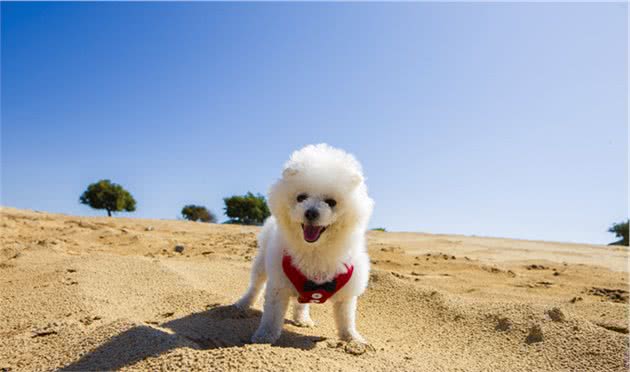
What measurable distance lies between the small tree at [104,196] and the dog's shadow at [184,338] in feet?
122

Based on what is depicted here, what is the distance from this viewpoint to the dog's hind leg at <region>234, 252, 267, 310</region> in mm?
4389

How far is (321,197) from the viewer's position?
3318 mm

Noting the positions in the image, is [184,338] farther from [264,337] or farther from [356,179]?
[356,179]

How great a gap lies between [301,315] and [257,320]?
0.45m

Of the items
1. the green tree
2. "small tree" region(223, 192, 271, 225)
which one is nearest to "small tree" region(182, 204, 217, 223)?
"small tree" region(223, 192, 271, 225)

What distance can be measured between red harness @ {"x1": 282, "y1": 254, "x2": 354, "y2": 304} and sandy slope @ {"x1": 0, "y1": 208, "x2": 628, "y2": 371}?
36 centimetres

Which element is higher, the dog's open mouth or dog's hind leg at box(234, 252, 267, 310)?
the dog's open mouth

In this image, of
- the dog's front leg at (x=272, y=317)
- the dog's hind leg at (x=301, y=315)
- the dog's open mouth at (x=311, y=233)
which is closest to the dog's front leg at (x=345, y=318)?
the dog's front leg at (x=272, y=317)

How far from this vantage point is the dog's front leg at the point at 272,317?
3.30 metres

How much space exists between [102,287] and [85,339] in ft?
6.05

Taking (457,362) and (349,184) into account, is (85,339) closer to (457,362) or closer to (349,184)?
(349,184)

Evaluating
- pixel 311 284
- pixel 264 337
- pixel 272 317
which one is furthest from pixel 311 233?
pixel 264 337

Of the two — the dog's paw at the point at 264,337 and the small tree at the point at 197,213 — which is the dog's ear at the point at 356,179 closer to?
the dog's paw at the point at 264,337

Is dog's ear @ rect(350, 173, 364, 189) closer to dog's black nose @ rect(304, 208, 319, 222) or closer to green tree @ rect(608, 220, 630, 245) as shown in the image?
dog's black nose @ rect(304, 208, 319, 222)
